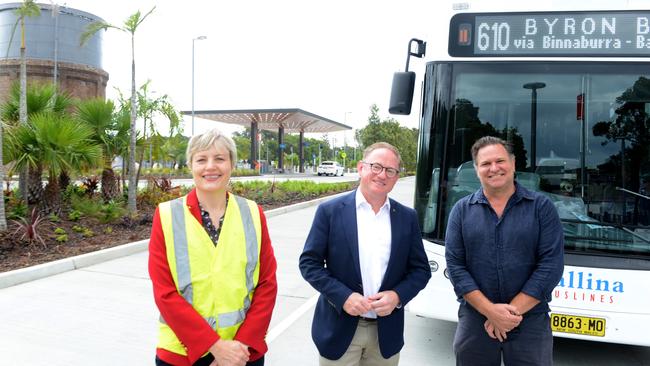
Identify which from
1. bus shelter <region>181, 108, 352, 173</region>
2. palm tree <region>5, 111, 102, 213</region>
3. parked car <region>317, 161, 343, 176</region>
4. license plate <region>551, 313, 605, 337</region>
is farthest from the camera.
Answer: parked car <region>317, 161, 343, 176</region>

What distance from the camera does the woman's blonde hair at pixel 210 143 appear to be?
7.36 feet

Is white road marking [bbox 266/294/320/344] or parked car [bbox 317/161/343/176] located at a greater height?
parked car [bbox 317/161/343/176]

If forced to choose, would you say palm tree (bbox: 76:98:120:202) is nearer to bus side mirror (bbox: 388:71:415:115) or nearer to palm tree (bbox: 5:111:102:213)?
palm tree (bbox: 5:111:102:213)

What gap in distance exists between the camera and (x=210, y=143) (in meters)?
2.25

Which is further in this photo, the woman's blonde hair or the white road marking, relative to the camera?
the white road marking

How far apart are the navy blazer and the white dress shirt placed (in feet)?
0.11

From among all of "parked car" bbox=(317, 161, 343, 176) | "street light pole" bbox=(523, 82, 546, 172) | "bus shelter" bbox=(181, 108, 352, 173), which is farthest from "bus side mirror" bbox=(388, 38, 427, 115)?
"parked car" bbox=(317, 161, 343, 176)

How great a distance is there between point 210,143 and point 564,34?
3.29 m

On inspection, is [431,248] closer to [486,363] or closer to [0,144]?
[486,363]

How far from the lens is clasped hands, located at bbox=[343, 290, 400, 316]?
2334 mm

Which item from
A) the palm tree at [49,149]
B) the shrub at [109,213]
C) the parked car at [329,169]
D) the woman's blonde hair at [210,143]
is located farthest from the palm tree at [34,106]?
the parked car at [329,169]

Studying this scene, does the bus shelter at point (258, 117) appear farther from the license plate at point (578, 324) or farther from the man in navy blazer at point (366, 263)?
the man in navy blazer at point (366, 263)

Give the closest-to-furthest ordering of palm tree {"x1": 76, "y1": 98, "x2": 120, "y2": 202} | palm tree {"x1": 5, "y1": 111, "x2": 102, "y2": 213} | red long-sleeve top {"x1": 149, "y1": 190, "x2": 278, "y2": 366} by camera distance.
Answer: red long-sleeve top {"x1": 149, "y1": 190, "x2": 278, "y2": 366} → palm tree {"x1": 5, "y1": 111, "x2": 102, "y2": 213} → palm tree {"x1": 76, "y1": 98, "x2": 120, "y2": 202}

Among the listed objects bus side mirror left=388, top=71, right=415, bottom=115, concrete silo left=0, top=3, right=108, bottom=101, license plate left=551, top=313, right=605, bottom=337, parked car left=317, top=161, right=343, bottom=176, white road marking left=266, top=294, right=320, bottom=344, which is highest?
concrete silo left=0, top=3, right=108, bottom=101
